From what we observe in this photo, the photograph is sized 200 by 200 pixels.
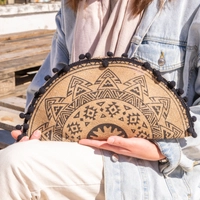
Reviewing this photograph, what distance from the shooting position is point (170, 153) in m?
1.46

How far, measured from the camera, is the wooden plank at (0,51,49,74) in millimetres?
3183

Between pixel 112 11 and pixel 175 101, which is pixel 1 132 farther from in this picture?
pixel 175 101

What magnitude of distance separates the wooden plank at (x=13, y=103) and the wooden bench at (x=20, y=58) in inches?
4.6

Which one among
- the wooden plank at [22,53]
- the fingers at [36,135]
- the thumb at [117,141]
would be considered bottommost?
the wooden plank at [22,53]

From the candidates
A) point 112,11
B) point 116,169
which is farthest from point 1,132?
point 116,169

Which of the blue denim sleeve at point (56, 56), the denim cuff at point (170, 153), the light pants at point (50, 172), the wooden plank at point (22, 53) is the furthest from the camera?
the wooden plank at point (22, 53)

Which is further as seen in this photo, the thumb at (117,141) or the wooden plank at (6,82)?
the wooden plank at (6,82)

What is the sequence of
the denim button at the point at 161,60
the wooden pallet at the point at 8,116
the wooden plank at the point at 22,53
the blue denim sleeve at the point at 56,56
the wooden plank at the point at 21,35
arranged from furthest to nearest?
the wooden plank at the point at 21,35 → the wooden plank at the point at 22,53 → the wooden pallet at the point at 8,116 → the blue denim sleeve at the point at 56,56 → the denim button at the point at 161,60

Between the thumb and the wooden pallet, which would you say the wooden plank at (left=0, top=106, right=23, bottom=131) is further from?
the thumb

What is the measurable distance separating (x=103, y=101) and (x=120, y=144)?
5.5 inches

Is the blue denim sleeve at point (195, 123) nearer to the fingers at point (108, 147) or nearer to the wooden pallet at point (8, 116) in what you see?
the fingers at point (108, 147)

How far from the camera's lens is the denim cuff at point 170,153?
4.78 feet

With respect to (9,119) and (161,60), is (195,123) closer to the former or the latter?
(161,60)

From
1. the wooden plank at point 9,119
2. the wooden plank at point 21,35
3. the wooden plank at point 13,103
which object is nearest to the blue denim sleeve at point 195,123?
the wooden plank at point 9,119
